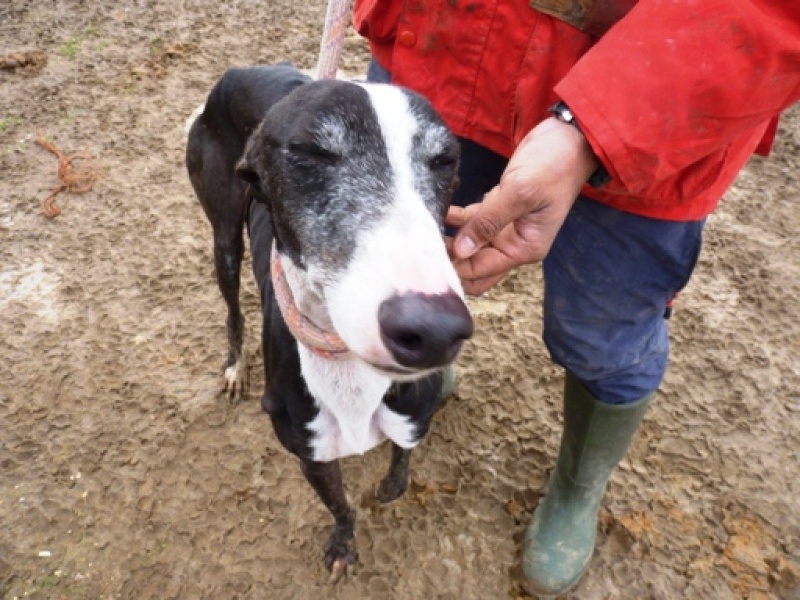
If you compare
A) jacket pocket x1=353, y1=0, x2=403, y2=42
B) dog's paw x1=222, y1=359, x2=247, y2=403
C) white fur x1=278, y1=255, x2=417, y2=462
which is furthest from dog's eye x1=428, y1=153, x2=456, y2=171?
dog's paw x1=222, y1=359, x2=247, y2=403

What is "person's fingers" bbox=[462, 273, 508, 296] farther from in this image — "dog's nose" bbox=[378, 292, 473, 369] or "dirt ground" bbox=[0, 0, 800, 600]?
"dirt ground" bbox=[0, 0, 800, 600]

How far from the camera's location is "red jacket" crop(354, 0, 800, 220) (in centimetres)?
117

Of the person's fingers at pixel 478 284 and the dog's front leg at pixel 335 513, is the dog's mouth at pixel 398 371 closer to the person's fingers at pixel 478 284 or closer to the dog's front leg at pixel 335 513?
the person's fingers at pixel 478 284

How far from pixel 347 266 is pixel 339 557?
139 centimetres

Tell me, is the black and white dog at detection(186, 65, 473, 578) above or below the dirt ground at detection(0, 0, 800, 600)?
above

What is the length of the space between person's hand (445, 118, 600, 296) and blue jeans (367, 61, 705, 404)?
341 mm

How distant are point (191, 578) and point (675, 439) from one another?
1.97 m

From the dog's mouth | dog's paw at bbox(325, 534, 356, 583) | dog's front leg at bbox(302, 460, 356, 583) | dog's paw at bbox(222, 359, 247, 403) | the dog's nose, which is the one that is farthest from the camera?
dog's paw at bbox(222, 359, 247, 403)

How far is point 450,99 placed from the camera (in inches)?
67.4

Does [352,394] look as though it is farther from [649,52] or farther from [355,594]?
[649,52]

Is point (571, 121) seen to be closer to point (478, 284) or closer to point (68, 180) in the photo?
point (478, 284)

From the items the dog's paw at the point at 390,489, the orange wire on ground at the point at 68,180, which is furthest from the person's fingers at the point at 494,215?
the orange wire on ground at the point at 68,180

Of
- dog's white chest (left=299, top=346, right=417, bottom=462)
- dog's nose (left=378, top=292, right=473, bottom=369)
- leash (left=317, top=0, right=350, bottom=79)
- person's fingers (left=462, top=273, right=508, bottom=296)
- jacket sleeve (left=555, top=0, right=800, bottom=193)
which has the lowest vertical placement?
dog's white chest (left=299, top=346, right=417, bottom=462)

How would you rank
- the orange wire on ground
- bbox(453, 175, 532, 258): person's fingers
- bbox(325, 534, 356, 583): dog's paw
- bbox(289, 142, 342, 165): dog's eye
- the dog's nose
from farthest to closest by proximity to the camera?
the orange wire on ground → bbox(325, 534, 356, 583): dog's paw → bbox(289, 142, 342, 165): dog's eye → bbox(453, 175, 532, 258): person's fingers → the dog's nose
